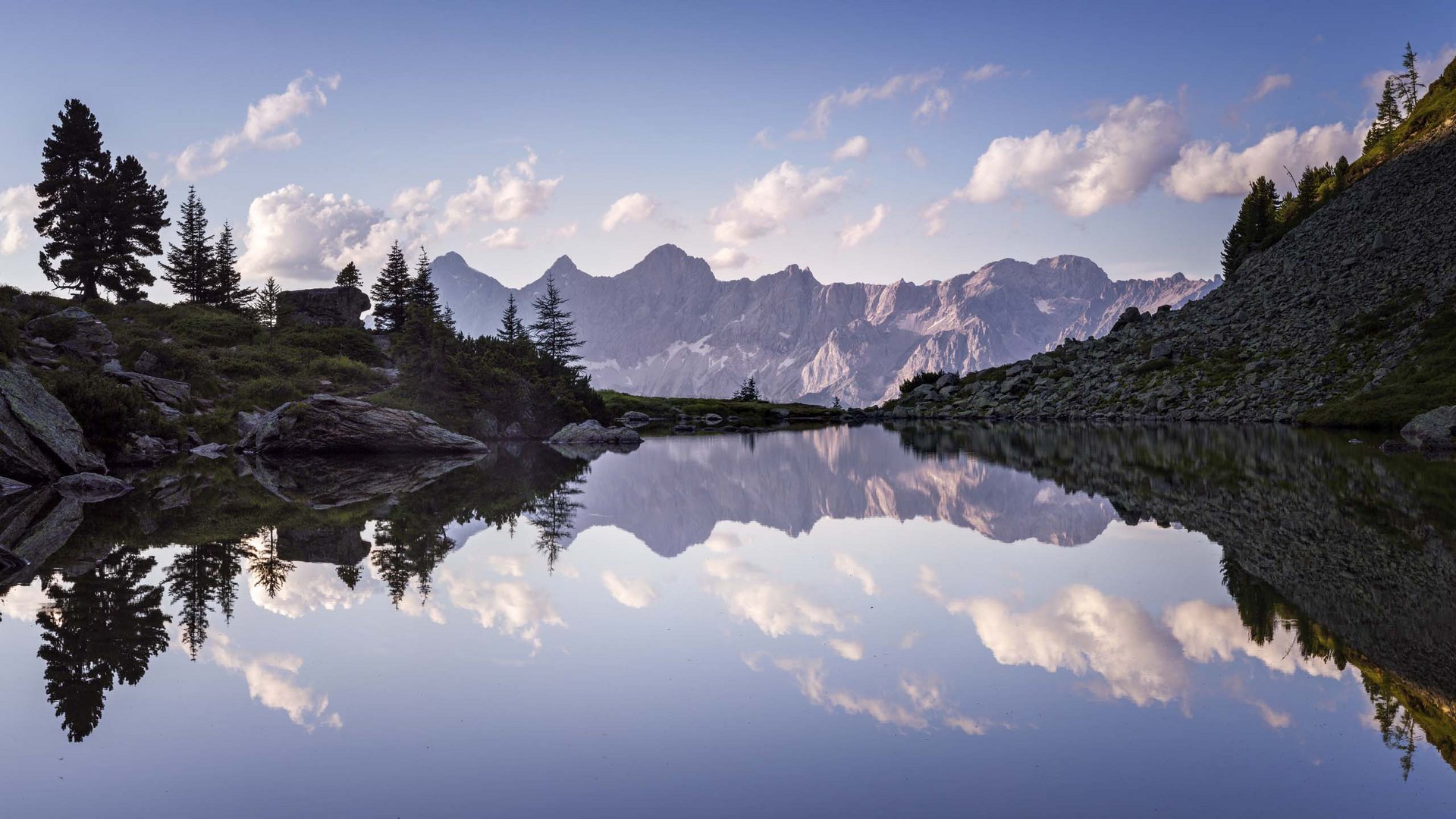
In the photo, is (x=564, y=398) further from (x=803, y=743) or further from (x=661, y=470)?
(x=803, y=743)

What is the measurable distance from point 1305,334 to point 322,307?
95.2 meters

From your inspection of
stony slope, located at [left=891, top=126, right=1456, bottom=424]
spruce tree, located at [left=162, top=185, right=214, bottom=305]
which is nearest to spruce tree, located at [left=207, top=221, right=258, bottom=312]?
spruce tree, located at [left=162, top=185, right=214, bottom=305]

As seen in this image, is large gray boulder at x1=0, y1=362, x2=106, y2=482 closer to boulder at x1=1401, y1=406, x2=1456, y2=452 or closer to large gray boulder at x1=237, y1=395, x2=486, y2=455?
large gray boulder at x1=237, y1=395, x2=486, y2=455

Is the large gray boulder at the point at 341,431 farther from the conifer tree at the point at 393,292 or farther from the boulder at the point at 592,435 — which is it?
the conifer tree at the point at 393,292

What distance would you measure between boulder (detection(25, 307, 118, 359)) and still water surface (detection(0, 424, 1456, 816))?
118ft

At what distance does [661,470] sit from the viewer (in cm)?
3466

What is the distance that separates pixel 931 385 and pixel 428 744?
12271 cm

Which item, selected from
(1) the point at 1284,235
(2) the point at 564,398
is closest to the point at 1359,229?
(1) the point at 1284,235

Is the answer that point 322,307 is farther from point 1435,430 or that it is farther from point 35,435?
point 1435,430

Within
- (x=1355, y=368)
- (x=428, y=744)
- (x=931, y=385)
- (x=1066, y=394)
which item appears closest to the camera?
(x=428, y=744)

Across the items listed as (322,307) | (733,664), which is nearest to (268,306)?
(322,307)

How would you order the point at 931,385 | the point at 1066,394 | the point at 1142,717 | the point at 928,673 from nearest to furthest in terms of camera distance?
the point at 1142,717, the point at 928,673, the point at 1066,394, the point at 931,385

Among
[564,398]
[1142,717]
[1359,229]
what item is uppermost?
[1359,229]

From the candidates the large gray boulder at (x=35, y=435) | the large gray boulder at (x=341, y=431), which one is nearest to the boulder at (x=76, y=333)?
the large gray boulder at (x=341, y=431)
